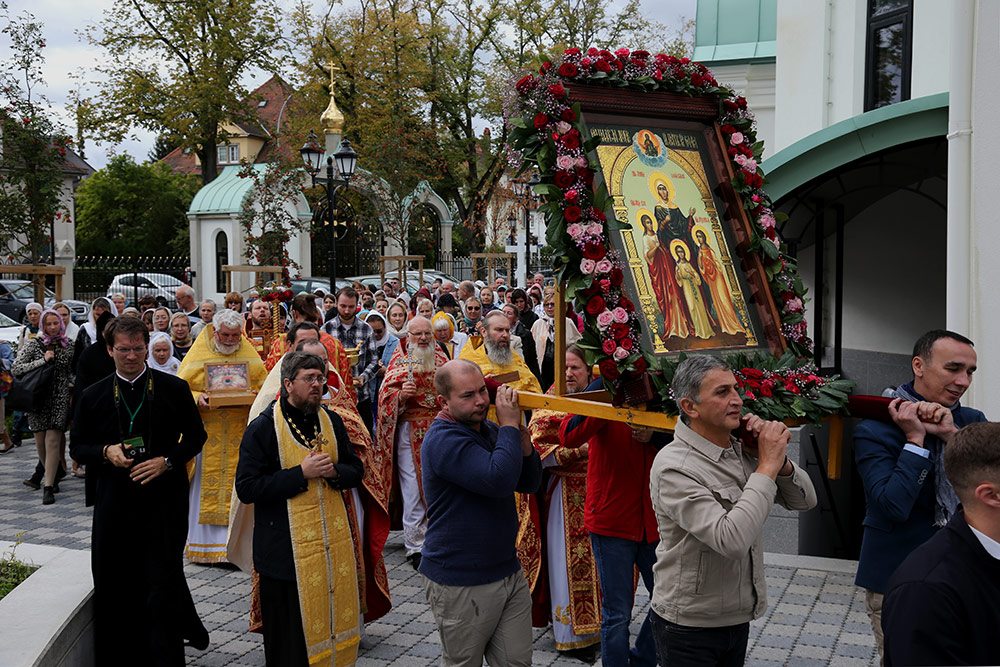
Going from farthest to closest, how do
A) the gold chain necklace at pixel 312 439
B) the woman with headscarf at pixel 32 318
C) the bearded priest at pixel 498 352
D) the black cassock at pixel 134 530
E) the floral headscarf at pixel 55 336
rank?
the woman with headscarf at pixel 32 318
the floral headscarf at pixel 55 336
the bearded priest at pixel 498 352
the black cassock at pixel 134 530
the gold chain necklace at pixel 312 439

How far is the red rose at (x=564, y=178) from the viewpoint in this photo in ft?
13.4

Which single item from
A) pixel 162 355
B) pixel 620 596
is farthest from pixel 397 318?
pixel 620 596

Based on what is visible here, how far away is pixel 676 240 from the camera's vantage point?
442 cm

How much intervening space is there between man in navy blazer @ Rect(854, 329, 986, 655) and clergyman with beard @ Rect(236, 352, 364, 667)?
106 inches

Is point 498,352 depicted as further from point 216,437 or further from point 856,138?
point 856,138

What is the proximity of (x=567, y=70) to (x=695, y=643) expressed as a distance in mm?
2384

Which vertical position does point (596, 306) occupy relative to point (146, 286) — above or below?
below

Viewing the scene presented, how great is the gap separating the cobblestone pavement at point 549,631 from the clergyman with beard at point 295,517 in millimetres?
881

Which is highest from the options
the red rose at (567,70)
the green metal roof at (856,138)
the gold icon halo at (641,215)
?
the green metal roof at (856,138)

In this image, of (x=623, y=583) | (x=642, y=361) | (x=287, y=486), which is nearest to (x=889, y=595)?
(x=642, y=361)

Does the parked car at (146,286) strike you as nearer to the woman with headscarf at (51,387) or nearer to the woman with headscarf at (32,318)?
the woman with headscarf at (32,318)

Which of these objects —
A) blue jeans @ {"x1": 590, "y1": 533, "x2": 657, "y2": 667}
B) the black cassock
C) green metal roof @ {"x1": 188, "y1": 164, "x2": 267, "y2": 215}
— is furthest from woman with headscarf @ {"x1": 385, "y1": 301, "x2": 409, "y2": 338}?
green metal roof @ {"x1": 188, "y1": 164, "x2": 267, "y2": 215}

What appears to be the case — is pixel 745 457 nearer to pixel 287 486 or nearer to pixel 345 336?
pixel 287 486

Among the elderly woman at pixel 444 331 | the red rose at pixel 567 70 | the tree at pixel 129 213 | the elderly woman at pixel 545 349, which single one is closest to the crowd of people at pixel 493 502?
the elderly woman at pixel 545 349
